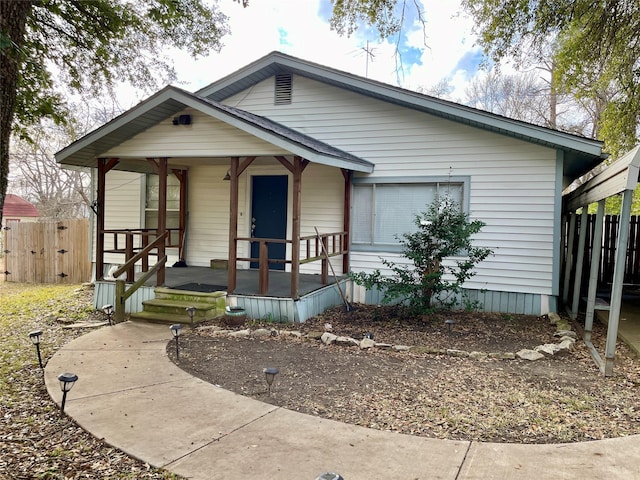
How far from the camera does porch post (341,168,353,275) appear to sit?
908cm

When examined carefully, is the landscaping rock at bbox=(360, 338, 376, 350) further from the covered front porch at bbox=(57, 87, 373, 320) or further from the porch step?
the porch step

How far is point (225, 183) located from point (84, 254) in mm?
5211

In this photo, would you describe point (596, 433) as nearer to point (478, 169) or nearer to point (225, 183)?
point (478, 169)

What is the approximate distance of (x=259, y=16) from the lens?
310 inches

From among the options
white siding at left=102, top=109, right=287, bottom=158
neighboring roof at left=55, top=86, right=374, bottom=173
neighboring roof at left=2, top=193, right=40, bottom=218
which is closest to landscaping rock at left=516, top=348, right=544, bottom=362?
neighboring roof at left=55, top=86, right=374, bottom=173

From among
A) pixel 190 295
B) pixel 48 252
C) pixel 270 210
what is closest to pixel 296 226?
pixel 190 295

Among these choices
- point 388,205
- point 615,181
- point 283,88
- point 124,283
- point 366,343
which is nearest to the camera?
point 615,181

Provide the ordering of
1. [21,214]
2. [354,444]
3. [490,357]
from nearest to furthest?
[354,444] < [490,357] < [21,214]

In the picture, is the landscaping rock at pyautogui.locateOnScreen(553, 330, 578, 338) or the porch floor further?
the porch floor

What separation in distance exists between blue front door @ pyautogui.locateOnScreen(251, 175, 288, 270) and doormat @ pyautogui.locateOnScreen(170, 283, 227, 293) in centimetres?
214

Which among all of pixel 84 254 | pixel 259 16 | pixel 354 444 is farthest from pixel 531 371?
pixel 84 254

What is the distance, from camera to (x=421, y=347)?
19.4ft

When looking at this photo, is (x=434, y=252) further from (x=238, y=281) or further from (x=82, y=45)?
(x=82, y=45)

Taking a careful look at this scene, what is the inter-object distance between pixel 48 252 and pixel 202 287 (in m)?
7.39
